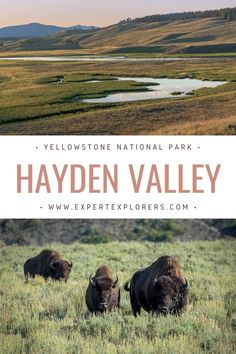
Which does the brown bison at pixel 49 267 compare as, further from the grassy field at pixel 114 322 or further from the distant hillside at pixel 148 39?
the distant hillside at pixel 148 39

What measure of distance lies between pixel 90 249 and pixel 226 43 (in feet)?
54.8

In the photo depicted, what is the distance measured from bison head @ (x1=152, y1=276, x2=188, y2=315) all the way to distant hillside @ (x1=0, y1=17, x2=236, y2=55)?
638 inches

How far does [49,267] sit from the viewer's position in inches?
714

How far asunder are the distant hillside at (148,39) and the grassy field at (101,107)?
2183mm

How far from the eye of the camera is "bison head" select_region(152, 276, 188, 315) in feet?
35.9

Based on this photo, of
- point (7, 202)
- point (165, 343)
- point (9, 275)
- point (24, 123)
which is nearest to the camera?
point (165, 343)

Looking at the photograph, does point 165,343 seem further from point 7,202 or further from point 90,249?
point 90,249

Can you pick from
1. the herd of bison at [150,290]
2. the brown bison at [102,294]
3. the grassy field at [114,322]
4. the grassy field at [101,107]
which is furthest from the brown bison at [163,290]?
the grassy field at [101,107]

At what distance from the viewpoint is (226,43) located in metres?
33.3

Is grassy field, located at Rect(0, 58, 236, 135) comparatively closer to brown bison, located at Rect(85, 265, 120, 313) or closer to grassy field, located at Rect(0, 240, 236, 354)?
grassy field, located at Rect(0, 240, 236, 354)

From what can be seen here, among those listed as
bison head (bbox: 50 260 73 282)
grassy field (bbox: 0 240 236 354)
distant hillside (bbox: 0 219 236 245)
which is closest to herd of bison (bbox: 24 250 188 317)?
grassy field (bbox: 0 240 236 354)

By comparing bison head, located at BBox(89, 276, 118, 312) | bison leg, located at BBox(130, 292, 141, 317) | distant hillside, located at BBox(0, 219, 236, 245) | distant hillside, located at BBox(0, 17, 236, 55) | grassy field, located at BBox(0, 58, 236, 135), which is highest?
distant hillside, located at BBox(0, 17, 236, 55)

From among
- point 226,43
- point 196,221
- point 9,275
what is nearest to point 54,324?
point 9,275

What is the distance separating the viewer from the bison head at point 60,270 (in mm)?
17453
